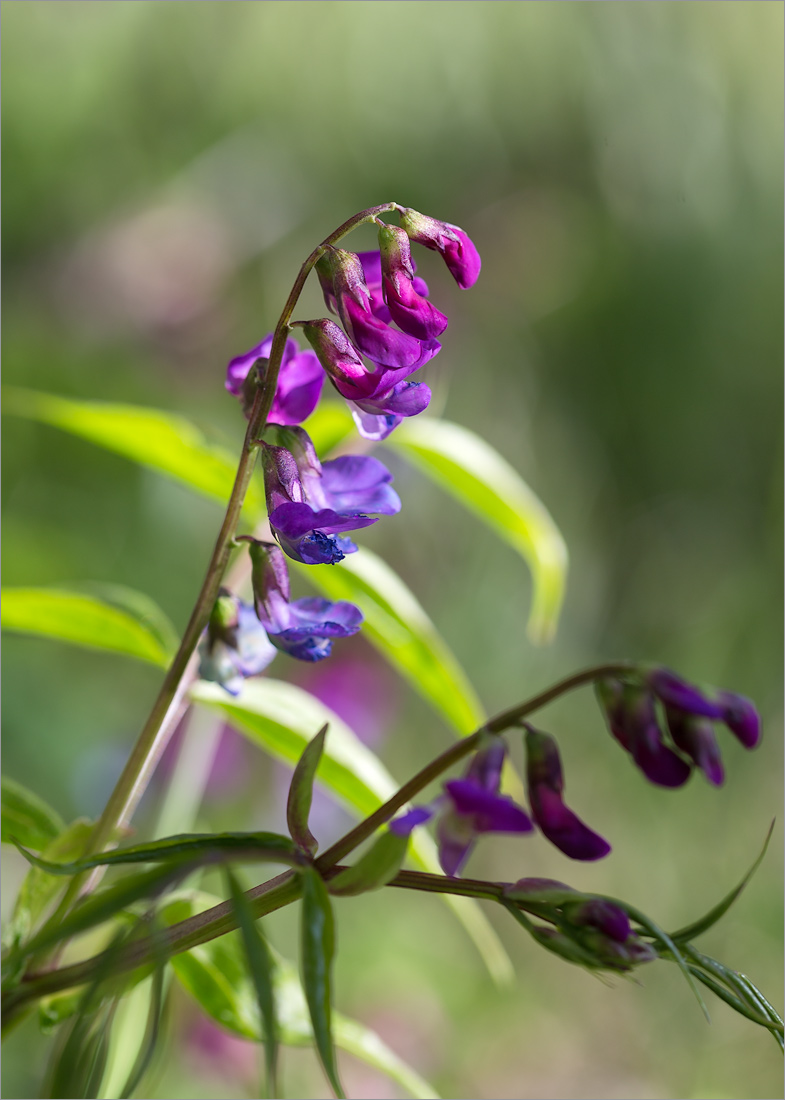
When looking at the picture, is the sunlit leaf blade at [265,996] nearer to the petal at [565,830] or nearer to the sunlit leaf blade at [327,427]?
the petal at [565,830]

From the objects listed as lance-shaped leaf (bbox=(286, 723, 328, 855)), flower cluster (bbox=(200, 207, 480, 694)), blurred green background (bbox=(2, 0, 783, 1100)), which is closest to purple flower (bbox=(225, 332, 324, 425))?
flower cluster (bbox=(200, 207, 480, 694))

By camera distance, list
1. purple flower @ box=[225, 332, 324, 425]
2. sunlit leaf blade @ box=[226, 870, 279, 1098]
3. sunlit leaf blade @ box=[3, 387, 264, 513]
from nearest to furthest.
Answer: sunlit leaf blade @ box=[226, 870, 279, 1098]
purple flower @ box=[225, 332, 324, 425]
sunlit leaf blade @ box=[3, 387, 264, 513]

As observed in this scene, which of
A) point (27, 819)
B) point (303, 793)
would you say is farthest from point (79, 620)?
point (303, 793)

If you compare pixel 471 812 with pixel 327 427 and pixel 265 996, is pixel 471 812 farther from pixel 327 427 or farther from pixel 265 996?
pixel 327 427

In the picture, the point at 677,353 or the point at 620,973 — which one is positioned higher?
the point at 677,353

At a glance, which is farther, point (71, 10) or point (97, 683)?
point (71, 10)

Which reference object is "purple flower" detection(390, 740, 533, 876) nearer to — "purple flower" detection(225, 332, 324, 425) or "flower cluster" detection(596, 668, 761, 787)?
"flower cluster" detection(596, 668, 761, 787)

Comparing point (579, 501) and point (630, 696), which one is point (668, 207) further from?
point (630, 696)

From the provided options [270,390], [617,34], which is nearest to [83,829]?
[270,390]
